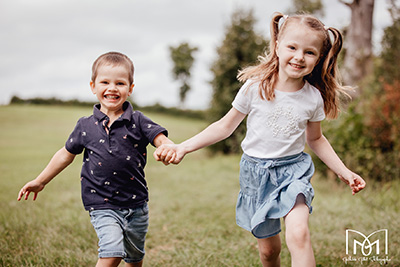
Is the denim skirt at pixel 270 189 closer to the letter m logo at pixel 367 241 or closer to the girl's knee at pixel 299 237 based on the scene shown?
the girl's knee at pixel 299 237

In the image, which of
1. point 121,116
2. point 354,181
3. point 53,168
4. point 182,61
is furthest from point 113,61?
point 182,61

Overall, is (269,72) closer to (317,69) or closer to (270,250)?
(317,69)

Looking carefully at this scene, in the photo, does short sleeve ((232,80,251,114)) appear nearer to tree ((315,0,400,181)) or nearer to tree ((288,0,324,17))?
tree ((315,0,400,181))

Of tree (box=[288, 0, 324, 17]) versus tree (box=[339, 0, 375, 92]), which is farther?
tree (box=[288, 0, 324, 17])

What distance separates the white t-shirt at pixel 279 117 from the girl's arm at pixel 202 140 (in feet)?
0.35

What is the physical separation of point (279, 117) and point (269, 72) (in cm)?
35

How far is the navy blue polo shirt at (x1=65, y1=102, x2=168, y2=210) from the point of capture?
261 cm

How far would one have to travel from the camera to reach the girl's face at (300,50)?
259cm

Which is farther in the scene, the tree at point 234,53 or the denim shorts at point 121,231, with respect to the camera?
the tree at point 234,53

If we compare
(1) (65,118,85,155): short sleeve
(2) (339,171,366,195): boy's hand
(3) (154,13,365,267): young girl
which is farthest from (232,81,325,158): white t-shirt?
(1) (65,118,85,155): short sleeve

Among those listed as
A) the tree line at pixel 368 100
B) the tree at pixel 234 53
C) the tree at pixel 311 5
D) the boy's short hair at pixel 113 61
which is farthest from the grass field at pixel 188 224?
the tree at pixel 311 5

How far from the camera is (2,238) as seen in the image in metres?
Result: 3.87

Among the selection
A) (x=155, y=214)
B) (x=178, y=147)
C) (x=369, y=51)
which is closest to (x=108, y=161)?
(x=178, y=147)

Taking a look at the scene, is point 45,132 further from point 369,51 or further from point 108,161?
point 108,161
